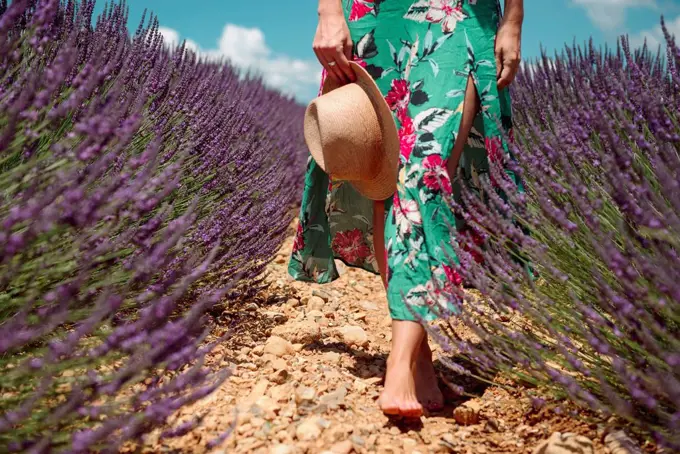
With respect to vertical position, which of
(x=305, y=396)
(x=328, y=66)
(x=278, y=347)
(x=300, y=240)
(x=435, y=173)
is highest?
(x=328, y=66)

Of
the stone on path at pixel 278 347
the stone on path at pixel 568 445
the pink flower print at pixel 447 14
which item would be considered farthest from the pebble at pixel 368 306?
the stone on path at pixel 568 445

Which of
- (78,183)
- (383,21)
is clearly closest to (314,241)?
(383,21)

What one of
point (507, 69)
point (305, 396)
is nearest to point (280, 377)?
point (305, 396)

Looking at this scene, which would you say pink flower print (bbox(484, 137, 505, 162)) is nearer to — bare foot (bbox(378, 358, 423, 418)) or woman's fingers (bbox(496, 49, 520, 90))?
woman's fingers (bbox(496, 49, 520, 90))

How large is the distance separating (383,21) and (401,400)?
1167 millimetres

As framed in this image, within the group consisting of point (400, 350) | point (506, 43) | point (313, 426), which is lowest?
point (313, 426)

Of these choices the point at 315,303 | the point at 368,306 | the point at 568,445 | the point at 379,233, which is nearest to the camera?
the point at 568,445

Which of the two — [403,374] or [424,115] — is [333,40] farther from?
[403,374]

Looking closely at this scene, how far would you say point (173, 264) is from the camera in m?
2.00

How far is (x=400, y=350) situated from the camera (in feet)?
5.38

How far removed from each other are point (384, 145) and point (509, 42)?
504mm

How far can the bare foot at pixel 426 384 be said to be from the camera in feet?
5.88

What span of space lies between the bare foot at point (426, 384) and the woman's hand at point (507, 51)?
2.83ft

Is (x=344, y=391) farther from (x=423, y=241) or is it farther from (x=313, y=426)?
(x=423, y=241)
